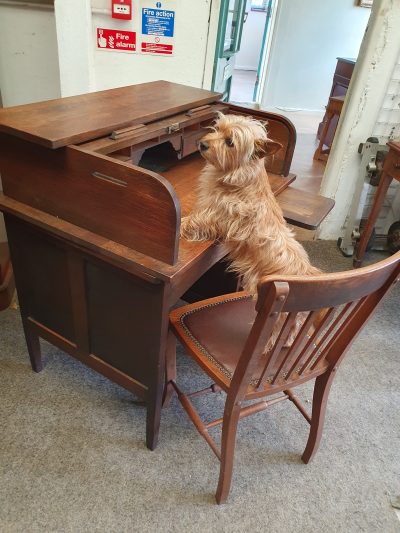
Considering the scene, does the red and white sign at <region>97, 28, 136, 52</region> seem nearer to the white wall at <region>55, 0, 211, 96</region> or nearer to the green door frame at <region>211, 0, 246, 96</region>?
the white wall at <region>55, 0, 211, 96</region>

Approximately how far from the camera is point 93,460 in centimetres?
140

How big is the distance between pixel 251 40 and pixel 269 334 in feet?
31.5

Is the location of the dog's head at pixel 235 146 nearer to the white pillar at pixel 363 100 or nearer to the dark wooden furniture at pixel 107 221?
the dark wooden furniture at pixel 107 221

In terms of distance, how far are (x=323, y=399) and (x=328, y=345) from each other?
0.32 meters

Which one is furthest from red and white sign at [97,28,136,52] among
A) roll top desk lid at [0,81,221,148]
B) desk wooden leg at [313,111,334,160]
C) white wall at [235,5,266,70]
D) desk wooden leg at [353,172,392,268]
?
white wall at [235,5,266,70]

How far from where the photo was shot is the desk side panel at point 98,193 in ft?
3.09

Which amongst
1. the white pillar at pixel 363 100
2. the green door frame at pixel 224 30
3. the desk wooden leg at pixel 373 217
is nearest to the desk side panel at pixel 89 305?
the green door frame at pixel 224 30

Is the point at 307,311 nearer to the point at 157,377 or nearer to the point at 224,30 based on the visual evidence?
the point at 157,377

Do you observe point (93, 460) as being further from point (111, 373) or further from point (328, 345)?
point (328, 345)

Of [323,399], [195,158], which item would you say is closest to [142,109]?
[195,158]

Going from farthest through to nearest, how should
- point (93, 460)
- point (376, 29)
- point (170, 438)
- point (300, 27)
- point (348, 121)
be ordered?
1. point (300, 27)
2. point (348, 121)
3. point (376, 29)
4. point (170, 438)
5. point (93, 460)

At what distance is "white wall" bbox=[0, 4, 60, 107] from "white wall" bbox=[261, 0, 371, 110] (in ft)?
15.4

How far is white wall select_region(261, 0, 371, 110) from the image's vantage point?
5613mm

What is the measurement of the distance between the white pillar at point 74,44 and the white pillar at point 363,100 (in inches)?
65.1
